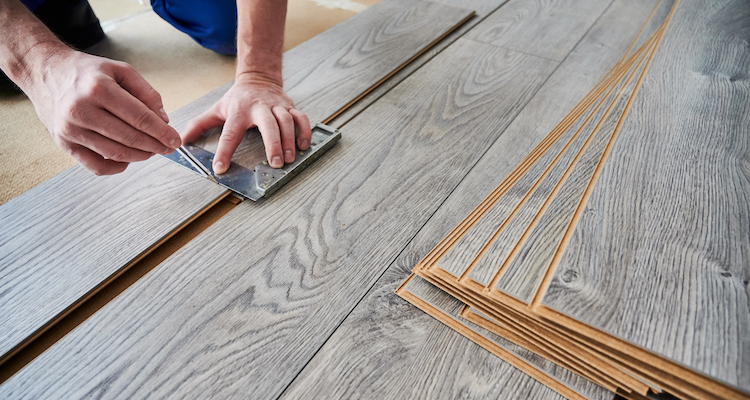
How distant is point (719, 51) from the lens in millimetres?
1209

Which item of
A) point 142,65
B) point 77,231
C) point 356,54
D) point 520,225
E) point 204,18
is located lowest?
point 142,65

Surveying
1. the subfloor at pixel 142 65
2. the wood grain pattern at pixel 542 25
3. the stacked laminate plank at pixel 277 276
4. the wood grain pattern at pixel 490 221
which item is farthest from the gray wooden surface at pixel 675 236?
the subfloor at pixel 142 65

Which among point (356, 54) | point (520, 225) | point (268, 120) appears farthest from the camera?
point (356, 54)

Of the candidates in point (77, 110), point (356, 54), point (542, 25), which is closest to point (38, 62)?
point (77, 110)

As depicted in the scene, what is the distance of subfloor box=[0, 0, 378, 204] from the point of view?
1378 mm

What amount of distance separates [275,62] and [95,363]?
83 centimetres

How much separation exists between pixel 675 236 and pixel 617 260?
13 cm

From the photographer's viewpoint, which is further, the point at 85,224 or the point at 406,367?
the point at 85,224

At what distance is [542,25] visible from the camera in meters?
1.52

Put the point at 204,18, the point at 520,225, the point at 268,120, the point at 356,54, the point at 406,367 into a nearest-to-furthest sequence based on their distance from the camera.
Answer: the point at 406,367 → the point at 520,225 → the point at 268,120 → the point at 356,54 → the point at 204,18

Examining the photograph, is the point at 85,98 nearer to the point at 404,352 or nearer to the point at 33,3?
the point at 404,352

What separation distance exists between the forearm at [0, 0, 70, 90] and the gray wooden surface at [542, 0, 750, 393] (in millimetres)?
1026

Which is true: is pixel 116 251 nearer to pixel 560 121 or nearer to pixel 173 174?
pixel 173 174

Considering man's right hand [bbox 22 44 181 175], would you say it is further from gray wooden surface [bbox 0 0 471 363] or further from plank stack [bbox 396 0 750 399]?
plank stack [bbox 396 0 750 399]
